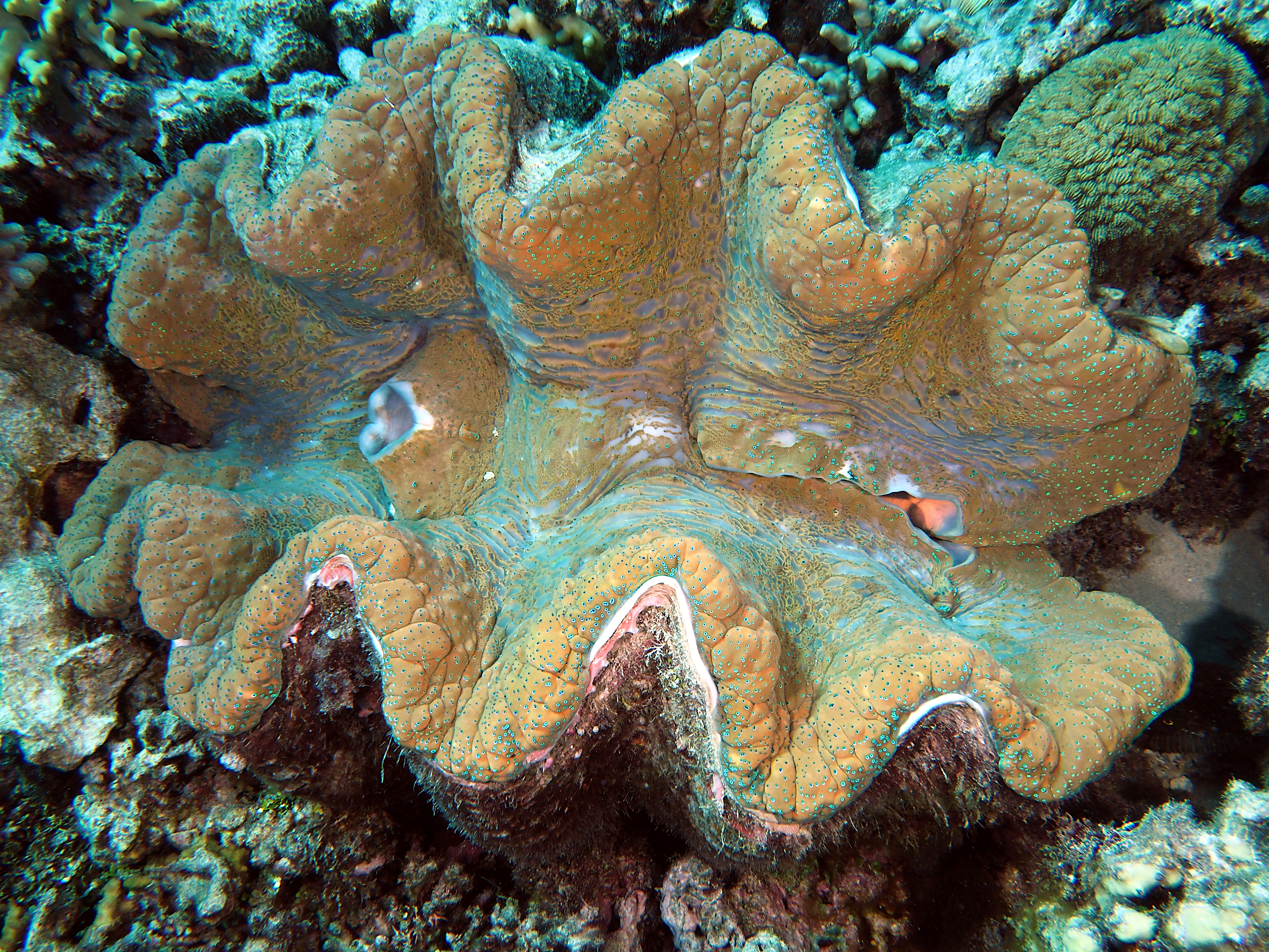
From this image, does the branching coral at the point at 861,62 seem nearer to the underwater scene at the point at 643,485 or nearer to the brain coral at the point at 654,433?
the underwater scene at the point at 643,485

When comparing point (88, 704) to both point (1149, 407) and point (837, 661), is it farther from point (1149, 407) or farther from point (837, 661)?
point (1149, 407)

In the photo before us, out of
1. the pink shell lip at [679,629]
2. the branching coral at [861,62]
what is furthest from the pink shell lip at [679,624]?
the branching coral at [861,62]

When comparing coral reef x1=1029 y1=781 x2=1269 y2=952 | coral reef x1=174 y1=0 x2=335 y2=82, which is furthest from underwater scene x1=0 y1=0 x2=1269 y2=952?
coral reef x1=174 y1=0 x2=335 y2=82

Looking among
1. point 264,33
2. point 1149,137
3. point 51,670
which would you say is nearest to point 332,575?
point 51,670

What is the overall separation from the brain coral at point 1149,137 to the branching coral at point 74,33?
3893 mm

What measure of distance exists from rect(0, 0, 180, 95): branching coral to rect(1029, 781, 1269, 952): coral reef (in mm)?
4911

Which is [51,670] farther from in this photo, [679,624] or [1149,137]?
[1149,137]

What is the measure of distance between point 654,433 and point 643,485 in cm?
21

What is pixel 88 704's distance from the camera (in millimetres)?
2121

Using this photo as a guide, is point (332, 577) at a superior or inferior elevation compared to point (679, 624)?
superior

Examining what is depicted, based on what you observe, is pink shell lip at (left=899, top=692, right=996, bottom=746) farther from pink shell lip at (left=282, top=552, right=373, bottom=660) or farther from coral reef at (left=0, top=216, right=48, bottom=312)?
coral reef at (left=0, top=216, right=48, bottom=312)

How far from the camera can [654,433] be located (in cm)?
217

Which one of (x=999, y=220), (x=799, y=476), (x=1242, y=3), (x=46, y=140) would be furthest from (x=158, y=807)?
(x=1242, y=3)

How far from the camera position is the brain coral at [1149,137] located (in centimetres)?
199
